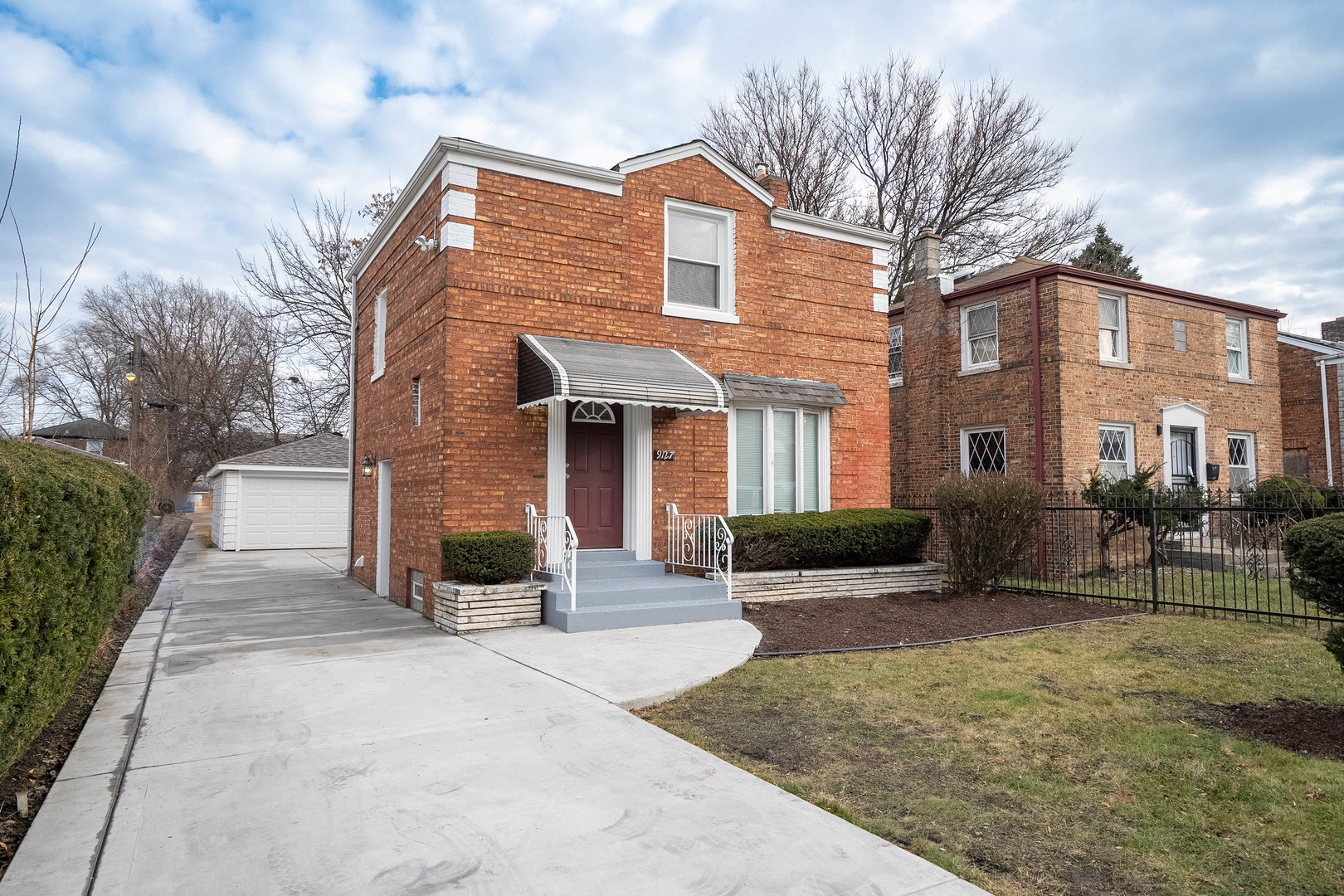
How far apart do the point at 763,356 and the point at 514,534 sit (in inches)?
189

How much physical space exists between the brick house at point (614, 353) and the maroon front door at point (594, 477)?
0.08ft

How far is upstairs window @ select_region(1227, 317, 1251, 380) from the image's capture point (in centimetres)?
1773

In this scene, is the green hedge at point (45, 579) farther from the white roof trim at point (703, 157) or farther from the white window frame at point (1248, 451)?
the white window frame at point (1248, 451)

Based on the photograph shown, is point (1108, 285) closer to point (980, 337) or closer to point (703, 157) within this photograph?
point (980, 337)

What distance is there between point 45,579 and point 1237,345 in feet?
70.6

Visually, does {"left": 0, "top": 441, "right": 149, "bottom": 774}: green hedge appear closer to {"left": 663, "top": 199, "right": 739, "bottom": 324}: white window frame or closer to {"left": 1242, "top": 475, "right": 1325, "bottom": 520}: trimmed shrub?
{"left": 663, "top": 199, "right": 739, "bottom": 324}: white window frame

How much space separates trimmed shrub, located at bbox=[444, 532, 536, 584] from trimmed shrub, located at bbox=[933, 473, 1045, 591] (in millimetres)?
5997

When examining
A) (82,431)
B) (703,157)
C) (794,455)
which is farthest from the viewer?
(82,431)

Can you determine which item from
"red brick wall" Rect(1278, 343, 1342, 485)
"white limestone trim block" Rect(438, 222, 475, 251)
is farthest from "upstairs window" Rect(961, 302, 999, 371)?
"white limestone trim block" Rect(438, 222, 475, 251)

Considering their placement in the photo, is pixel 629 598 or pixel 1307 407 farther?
pixel 1307 407

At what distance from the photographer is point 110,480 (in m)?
6.71

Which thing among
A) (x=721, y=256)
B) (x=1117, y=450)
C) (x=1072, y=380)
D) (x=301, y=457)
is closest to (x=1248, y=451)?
(x=1117, y=450)

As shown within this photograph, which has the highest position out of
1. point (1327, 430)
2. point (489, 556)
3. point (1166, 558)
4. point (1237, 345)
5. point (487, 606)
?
point (1237, 345)

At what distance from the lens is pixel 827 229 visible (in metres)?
12.5
